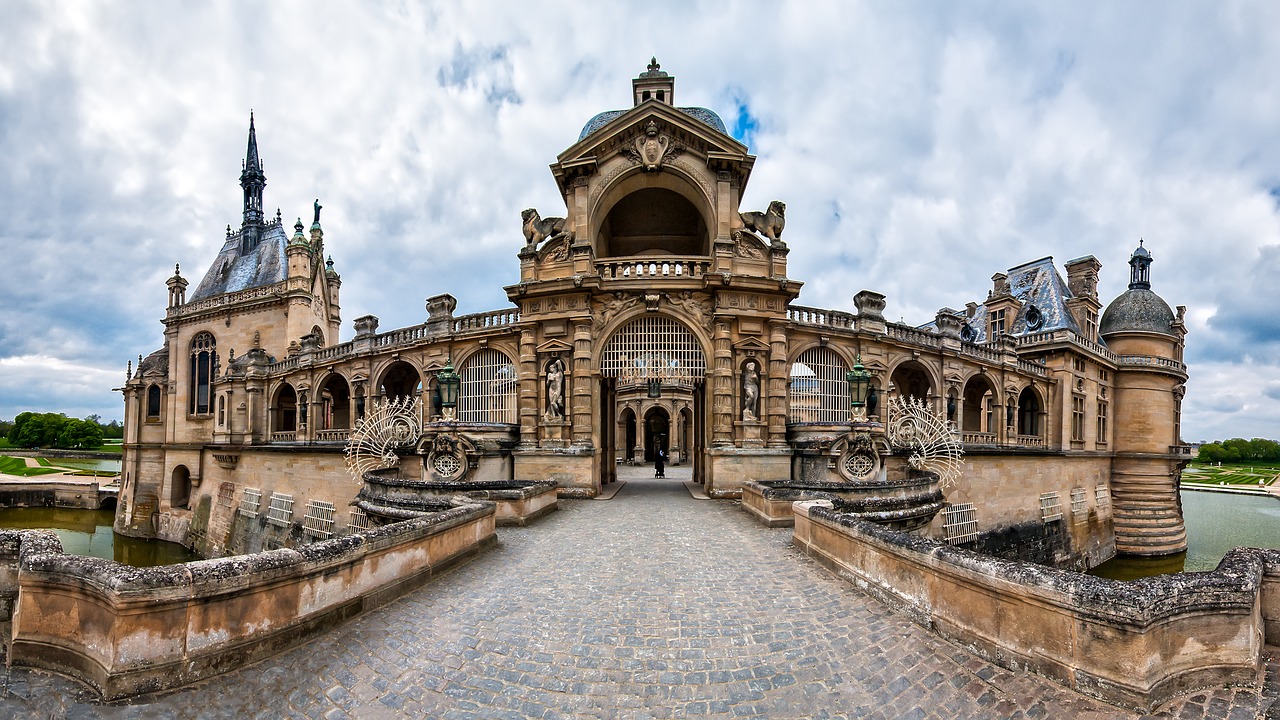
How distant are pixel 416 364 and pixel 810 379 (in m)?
14.8

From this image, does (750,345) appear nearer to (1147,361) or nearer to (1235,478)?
(1147,361)

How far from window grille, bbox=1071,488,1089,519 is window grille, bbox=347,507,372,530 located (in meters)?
28.3

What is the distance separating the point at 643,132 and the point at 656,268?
4.33m

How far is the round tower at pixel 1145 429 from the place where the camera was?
27984 mm

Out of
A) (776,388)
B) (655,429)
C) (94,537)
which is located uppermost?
(776,388)

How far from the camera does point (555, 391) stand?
1664 centimetres

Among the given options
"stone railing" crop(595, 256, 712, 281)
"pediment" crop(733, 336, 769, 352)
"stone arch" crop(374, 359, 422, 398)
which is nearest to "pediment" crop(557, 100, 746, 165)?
"stone railing" crop(595, 256, 712, 281)

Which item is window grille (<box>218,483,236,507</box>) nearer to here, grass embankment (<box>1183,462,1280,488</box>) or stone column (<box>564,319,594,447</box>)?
stone column (<box>564,319,594,447</box>)

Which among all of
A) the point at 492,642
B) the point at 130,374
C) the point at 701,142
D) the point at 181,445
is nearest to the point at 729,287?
the point at 701,142

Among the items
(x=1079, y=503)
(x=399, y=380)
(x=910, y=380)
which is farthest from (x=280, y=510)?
(x=1079, y=503)

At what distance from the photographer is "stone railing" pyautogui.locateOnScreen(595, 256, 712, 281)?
55.3 ft

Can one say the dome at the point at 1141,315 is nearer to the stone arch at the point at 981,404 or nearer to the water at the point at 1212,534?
the stone arch at the point at 981,404

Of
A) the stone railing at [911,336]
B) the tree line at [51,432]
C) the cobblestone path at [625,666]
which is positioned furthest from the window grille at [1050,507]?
the tree line at [51,432]

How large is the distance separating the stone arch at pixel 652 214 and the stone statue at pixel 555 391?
13.6 ft
